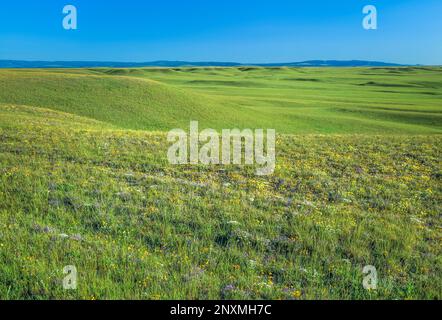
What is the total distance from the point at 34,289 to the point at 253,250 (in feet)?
15.9

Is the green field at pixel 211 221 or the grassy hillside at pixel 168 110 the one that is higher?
the grassy hillside at pixel 168 110

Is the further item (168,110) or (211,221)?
(168,110)

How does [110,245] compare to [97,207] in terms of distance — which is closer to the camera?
[110,245]

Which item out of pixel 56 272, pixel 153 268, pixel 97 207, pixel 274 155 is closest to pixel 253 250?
pixel 153 268

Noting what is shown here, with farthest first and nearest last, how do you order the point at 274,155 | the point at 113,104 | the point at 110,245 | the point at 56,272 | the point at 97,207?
the point at 113,104 → the point at 274,155 → the point at 97,207 → the point at 110,245 → the point at 56,272

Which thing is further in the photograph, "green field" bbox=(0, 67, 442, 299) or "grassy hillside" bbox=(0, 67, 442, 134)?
"grassy hillside" bbox=(0, 67, 442, 134)

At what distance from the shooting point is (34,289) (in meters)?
6.78

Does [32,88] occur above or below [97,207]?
above

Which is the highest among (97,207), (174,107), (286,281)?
(174,107)

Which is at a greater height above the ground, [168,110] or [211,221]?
[168,110]

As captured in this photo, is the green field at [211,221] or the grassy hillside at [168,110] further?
the grassy hillside at [168,110]

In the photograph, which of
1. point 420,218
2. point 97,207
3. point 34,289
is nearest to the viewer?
point 34,289

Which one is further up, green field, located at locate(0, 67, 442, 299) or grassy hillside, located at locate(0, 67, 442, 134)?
grassy hillside, located at locate(0, 67, 442, 134)

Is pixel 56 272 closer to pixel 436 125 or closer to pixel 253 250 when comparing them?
pixel 253 250
